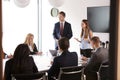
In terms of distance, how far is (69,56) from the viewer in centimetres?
322

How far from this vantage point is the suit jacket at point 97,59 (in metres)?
3.53

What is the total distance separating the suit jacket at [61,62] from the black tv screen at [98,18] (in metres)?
3.43

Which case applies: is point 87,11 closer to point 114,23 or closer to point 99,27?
point 99,27

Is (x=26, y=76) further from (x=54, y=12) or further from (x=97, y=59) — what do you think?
(x=54, y=12)

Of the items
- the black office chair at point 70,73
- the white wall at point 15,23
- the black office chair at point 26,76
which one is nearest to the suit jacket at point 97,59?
the black office chair at point 70,73

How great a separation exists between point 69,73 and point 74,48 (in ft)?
13.3

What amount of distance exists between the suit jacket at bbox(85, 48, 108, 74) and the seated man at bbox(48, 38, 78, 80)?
12.8 inches

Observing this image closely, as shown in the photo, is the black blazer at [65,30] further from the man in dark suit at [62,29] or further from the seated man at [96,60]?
the seated man at [96,60]

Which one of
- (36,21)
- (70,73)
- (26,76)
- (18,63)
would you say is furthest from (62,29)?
(26,76)

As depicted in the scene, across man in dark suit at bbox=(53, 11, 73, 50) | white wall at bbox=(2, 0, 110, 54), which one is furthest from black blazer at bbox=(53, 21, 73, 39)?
white wall at bbox=(2, 0, 110, 54)

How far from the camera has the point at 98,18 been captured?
6668 millimetres

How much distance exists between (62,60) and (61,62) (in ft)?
0.09

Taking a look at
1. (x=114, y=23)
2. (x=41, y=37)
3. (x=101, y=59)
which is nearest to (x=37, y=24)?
(x=41, y=37)

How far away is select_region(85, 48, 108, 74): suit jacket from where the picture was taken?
3.53 metres
